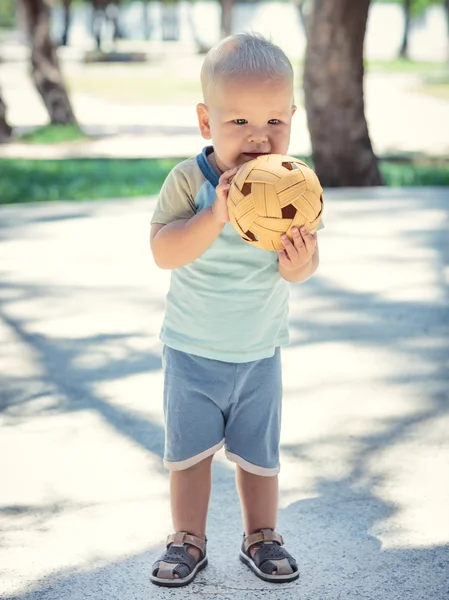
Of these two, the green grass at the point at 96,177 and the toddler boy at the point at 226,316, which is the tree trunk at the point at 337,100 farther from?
the toddler boy at the point at 226,316

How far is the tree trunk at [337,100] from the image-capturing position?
10.4 m

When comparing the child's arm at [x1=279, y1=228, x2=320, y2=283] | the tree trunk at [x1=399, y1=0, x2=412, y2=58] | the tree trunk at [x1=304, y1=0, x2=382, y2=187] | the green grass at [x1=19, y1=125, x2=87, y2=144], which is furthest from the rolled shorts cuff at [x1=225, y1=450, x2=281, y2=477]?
the tree trunk at [x1=399, y1=0, x2=412, y2=58]

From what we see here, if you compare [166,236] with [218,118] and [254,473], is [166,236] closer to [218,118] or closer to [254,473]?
[218,118]

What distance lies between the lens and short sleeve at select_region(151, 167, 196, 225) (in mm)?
2912

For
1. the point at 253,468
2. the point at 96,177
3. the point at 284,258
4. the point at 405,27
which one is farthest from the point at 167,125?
the point at 405,27

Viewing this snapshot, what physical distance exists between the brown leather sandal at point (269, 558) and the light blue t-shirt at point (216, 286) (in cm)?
54

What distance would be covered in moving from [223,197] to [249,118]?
23 centimetres

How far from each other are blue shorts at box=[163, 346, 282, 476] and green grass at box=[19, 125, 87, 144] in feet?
46.1

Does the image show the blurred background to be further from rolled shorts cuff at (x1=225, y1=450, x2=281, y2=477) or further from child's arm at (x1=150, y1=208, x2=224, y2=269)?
rolled shorts cuff at (x1=225, y1=450, x2=281, y2=477)

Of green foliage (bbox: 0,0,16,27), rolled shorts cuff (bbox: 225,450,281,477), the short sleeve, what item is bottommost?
green foliage (bbox: 0,0,16,27)

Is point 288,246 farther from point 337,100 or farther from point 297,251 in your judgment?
point 337,100

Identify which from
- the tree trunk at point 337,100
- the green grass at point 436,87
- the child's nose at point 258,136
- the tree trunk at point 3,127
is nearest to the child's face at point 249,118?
the child's nose at point 258,136

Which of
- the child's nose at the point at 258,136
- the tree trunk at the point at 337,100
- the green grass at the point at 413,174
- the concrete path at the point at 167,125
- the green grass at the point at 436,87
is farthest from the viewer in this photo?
the green grass at the point at 436,87

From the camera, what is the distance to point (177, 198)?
292 centimetres
